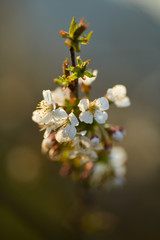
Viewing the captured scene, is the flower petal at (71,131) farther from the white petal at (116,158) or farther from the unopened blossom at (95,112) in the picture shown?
the white petal at (116,158)

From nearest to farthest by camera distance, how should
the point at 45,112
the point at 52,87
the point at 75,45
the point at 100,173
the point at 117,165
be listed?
the point at 75,45 < the point at 45,112 < the point at 100,173 < the point at 117,165 < the point at 52,87

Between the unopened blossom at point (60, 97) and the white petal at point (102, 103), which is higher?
the unopened blossom at point (60, 97)

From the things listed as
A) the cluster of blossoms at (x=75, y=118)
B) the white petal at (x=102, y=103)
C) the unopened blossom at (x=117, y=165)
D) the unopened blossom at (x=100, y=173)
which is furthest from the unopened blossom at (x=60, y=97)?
the unopened blossom at (x=117, y=165)

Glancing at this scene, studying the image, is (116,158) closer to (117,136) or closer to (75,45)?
(117,136)

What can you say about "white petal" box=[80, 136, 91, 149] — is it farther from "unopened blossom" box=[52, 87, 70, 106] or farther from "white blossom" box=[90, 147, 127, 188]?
"white blossom" box=[90, 147, 127, 188]

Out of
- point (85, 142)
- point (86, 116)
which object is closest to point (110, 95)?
point (86, 116)

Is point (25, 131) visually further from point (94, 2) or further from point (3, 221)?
point (94, 2)

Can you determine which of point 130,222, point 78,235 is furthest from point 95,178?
point 130,222
